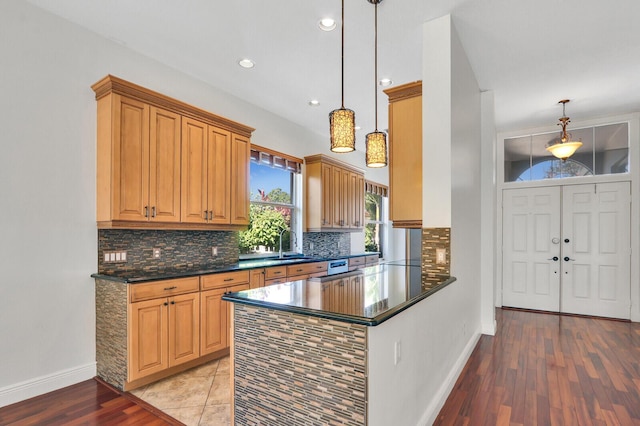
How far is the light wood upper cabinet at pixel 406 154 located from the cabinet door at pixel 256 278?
64.3 inches

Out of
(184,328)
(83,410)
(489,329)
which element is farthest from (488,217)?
(83,410)

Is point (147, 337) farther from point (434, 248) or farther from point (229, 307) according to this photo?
point (434, 248)

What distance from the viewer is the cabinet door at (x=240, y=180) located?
3.87 meters

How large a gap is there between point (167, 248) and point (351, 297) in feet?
7.84

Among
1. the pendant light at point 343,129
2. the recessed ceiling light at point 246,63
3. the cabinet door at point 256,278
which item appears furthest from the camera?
the cabinet door at point 256,278

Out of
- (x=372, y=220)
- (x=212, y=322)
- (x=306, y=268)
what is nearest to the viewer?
(x=212, y=322)

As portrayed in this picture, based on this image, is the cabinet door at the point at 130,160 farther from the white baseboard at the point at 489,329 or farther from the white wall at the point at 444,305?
the white baseboard at the point at 489,329

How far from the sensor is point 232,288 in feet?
11.6

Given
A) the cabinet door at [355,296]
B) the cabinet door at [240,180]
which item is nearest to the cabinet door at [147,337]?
the cabinet door at [240,180]

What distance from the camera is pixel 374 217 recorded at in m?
7.95

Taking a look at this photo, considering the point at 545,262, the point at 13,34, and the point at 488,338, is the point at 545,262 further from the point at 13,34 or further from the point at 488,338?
the point at 13,34

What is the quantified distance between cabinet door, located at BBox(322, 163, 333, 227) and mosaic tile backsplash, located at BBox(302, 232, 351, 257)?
0.40m

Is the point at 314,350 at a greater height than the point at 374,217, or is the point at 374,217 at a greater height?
the point at 374,217

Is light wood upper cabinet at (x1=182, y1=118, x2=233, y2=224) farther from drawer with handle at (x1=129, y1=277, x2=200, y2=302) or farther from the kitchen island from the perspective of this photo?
the kitchen island
